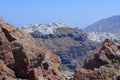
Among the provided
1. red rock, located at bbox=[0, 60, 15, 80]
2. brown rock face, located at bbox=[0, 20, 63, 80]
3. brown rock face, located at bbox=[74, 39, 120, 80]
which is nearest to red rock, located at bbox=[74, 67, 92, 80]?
brown rock face, located at bbox=[74, 39, 120, 80]

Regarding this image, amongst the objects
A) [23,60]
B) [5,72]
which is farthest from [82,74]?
[5,72]

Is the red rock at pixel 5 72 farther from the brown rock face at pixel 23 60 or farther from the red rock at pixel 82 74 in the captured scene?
the red rock at pixel 82 74

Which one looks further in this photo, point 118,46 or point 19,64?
point 118,46

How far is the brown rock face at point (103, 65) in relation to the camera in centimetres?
1705

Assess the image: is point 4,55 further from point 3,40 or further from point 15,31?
point 15,31

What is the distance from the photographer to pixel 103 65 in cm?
1862

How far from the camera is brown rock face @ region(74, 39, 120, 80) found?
55.9ft

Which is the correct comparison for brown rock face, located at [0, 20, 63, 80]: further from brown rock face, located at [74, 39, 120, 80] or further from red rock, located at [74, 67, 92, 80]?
brown rock face, located at [74, 39, 120, 80]

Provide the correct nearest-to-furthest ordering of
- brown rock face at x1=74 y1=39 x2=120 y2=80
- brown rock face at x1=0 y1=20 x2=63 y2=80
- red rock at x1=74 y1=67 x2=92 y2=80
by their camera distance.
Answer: brown rock face at x1=0 y1=20 x2=63 y2=80
brown rock face at x1=74 y1=39 x2=120 y2=80
red rock at x1=74 y1=67 x2=92 y2=80

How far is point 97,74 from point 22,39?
397 centimetres

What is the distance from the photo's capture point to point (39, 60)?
1750 cm

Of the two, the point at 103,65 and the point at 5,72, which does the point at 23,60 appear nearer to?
the point at 5,72

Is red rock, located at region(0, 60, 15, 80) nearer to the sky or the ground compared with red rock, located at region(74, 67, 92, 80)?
nearer to the sky

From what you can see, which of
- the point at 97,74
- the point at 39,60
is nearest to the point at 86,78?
the point at 97,74
